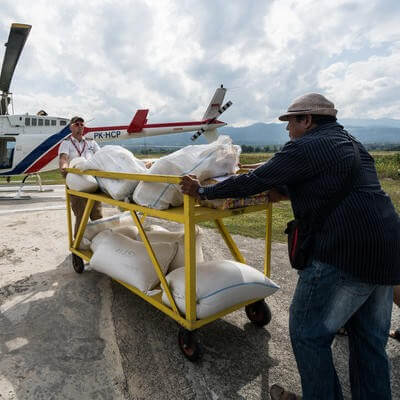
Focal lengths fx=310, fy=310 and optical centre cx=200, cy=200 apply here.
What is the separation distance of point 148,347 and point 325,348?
1.32m

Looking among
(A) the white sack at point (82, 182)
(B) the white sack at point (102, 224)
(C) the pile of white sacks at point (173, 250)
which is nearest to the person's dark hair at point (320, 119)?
(C) the pile of white sacks at point (173, 250)

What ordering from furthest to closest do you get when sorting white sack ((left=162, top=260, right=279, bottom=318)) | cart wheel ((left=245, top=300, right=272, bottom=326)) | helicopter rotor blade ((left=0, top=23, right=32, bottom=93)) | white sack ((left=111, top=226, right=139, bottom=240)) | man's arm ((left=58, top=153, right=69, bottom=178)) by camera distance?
helicopter rotor blade ((left=0, top=23, right=32, bottom=93)), man's arm ((left=58, top=153, right=69, bottom=178)), white sack ((left=111, top=226, right=139, bottom=240)), cart wheel ((left=245, top=300, right=272, bottom=326)), white sack ((left=162, top=260, right=279, bottom=318))

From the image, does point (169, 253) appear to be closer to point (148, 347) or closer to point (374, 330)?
point (148, 347)

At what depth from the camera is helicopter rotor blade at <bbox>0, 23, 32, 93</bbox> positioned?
6.59 metres

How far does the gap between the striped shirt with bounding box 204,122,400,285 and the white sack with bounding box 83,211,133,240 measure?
268 cm

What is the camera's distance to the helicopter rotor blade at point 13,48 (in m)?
6.59

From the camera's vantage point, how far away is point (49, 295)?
3.07 meters

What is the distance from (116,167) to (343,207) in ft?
6.29

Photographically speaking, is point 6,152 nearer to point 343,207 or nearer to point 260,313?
point 260,313

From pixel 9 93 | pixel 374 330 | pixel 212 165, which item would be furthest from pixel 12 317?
pixel 9 93

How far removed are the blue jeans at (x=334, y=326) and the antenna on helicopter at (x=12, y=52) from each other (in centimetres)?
773

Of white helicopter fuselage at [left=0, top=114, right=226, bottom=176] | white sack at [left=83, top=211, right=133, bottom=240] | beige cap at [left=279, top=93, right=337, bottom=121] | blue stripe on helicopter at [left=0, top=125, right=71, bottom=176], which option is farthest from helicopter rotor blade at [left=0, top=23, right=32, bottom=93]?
Answer: beige cap at [left=279, top=93, right=337, bottom=121]

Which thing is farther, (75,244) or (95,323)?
(75,244)

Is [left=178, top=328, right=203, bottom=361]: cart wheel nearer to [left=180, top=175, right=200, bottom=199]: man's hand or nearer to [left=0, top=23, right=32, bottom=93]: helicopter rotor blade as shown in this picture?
[left=180, top=175, right=200, bottom=199]: man's hand
